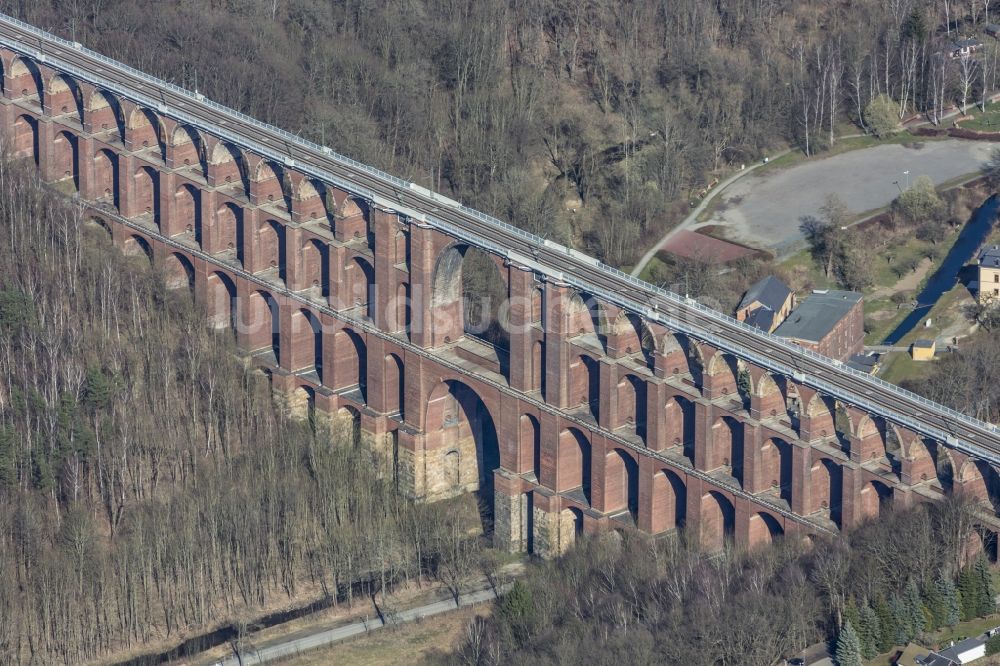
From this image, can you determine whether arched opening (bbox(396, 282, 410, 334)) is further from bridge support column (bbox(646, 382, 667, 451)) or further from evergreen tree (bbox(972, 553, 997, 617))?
evergreen tree (bbox(972, 553, 997, 617))

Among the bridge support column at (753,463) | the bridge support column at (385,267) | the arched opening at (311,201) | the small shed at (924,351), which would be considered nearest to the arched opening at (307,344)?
the arched opening at (311,201)

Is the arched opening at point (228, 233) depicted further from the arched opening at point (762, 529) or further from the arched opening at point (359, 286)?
the arched opening at point (762, 529)

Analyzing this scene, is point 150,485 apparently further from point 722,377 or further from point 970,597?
point 970,597

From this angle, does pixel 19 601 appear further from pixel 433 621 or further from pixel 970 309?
pixel 970 309

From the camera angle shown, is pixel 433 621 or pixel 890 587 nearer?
pixel 890 587

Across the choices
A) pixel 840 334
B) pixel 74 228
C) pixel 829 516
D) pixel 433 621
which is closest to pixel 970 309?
pixel 840 334
